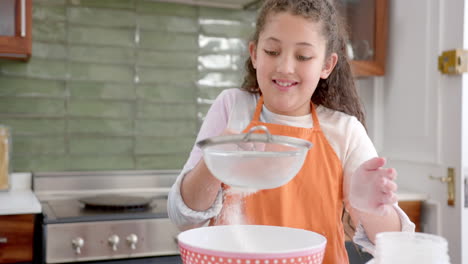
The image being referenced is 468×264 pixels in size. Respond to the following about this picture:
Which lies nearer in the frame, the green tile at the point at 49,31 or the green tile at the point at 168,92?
the green tile at the point at 49,31

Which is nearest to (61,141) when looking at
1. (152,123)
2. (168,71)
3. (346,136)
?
(152,123)

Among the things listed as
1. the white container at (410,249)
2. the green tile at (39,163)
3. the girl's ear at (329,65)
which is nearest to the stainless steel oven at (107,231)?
the green tile at (39,163)

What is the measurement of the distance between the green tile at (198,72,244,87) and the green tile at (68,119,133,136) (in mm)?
421

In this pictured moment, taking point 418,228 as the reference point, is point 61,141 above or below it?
above

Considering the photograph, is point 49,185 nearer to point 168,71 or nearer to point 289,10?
point 168,71

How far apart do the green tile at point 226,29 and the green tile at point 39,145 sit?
864mm

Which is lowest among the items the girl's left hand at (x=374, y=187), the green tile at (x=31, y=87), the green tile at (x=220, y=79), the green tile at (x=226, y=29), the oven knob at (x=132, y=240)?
the oven knob at (x=132, y=240)

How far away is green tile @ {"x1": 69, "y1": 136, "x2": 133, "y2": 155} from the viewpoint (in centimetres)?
245

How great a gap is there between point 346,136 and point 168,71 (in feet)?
5.06

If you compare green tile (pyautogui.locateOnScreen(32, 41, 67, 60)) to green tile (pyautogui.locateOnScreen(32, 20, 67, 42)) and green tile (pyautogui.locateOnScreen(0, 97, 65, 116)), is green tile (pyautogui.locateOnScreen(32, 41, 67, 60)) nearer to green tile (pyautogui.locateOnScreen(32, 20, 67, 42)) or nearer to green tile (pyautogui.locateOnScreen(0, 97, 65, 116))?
green tile (pyautogui.locateOnScreen(32, 20, 67, 42))

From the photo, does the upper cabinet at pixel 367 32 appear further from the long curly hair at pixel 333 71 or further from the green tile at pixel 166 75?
the long curly hair at pixel 333 71

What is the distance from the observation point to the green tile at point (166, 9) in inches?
99.7

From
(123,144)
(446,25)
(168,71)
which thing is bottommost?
(123,144)

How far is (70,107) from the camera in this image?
7.97ft
